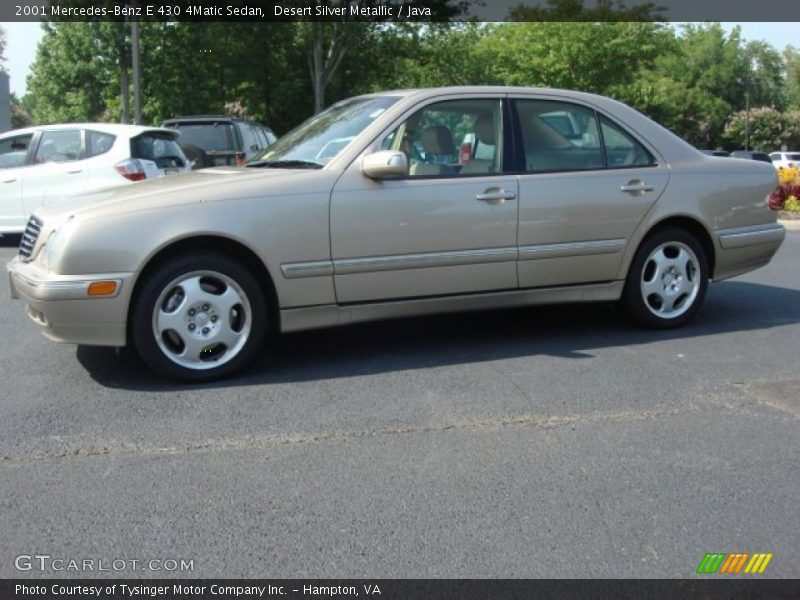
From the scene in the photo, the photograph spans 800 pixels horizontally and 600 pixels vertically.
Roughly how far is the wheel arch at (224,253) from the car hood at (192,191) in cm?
22

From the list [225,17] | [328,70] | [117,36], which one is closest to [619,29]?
[328,70]

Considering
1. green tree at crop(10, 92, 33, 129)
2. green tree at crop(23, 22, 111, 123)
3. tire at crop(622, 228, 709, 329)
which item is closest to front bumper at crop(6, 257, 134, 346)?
tire at crop(622, 228, 709, 329)

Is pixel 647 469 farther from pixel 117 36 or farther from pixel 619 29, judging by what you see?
pixel 619 29

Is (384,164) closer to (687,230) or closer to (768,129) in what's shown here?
(687,230)

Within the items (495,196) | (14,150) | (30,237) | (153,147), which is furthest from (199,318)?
(14,150)

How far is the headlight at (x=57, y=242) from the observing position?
4535 mm

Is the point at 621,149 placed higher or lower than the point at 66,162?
higher

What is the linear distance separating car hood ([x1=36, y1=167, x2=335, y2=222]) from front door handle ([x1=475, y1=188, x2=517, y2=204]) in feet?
3.19

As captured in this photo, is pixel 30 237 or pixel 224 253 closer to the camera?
pixel 224 253

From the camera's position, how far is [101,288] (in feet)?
14.9

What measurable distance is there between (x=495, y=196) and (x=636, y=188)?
1.08 metres

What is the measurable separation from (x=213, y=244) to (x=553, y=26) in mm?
35004
